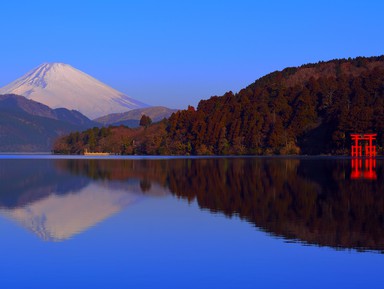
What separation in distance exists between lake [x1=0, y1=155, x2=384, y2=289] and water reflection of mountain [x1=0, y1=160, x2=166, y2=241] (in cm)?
5

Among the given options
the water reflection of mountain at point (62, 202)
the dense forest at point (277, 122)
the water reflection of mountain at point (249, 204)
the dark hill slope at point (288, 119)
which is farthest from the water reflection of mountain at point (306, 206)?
the dark hill slope at point (288, 119)

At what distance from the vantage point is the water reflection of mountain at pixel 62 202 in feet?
66.6

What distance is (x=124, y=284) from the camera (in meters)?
12.2

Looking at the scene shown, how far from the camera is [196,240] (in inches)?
682

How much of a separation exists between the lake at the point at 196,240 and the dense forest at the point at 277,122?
81317 millimetres

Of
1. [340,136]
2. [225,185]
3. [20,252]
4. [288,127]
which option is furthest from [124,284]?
[288,127]

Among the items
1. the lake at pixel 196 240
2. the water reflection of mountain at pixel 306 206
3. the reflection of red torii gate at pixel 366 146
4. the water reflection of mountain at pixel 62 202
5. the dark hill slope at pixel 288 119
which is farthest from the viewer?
the dark hill slope at pixel 288 119

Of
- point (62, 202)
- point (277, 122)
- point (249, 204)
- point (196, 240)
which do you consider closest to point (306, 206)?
point (249, 204)

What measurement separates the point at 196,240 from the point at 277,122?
360 feet

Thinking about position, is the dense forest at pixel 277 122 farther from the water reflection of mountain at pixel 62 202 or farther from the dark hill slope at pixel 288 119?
the water reflection of mountain at pixel 62 202

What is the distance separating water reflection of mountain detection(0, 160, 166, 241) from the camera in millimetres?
20295

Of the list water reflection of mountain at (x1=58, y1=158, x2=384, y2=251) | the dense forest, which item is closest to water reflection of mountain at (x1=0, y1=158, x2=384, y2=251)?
water reflection of mountain at (x1=58, y1=158, x2=384, y2=251)

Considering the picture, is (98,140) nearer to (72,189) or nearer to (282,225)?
(72,189)

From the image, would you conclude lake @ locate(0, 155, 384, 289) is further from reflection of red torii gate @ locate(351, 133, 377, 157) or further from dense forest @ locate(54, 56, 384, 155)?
dense forest @ locate(54, 56, 384, 155)
